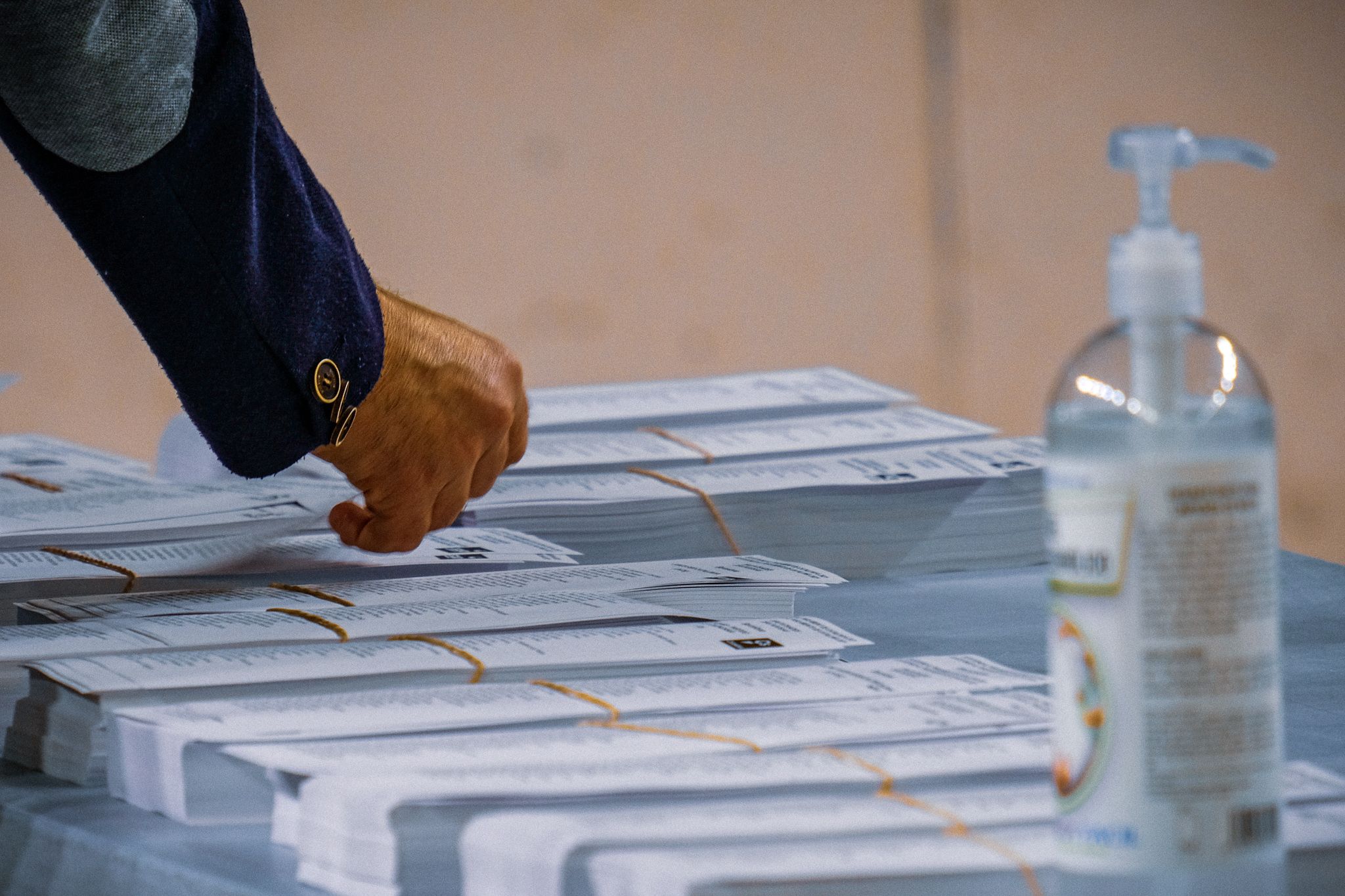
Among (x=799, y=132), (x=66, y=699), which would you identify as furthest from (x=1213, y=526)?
(x=799, y=132)

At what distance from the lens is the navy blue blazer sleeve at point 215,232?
748 mm

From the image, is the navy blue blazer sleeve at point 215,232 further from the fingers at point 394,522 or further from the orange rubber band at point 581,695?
the orange rubber band at point 581,695

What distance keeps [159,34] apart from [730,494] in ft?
1.30

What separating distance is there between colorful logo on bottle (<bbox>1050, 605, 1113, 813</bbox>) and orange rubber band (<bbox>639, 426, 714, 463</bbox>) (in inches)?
27.0

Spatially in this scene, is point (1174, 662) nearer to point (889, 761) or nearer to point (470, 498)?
point (889, 761)

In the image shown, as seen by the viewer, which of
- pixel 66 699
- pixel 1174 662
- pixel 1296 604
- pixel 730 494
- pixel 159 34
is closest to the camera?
pixel 1174 662

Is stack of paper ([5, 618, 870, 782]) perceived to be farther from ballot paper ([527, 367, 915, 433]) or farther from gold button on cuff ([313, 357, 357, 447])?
ballot paper ([527, 367, 915, 433])

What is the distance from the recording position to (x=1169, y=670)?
0.39 metres

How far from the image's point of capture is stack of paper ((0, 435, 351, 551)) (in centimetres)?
92

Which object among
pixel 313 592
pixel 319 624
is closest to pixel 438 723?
pixel 319 624

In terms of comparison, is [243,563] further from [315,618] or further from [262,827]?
Result: [262,827]

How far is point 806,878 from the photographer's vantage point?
1.31ft

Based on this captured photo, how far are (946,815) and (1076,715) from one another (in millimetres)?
63

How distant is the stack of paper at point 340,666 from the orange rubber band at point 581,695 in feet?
0.05
